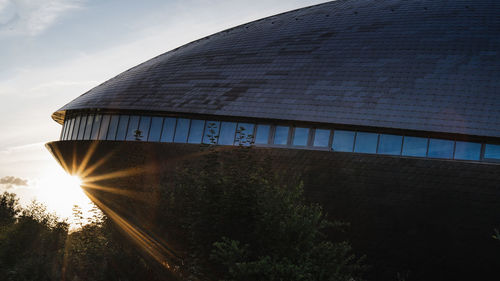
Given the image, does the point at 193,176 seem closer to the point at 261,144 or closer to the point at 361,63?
the point at 261,144

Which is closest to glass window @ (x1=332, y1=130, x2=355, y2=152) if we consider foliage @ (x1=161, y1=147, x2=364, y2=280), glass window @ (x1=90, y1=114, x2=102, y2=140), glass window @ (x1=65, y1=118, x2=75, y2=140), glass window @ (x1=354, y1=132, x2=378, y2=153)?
glass window @ (x1=354, y1=132, x2=378, y2=153)

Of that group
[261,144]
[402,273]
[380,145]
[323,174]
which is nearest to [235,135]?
[261,144]

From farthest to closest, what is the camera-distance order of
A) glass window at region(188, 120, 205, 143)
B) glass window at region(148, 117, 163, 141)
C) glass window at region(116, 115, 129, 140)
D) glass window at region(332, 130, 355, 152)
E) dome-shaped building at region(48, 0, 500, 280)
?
1. glass window at region(116, 115, 129, 140)
2. glass window at region(148, 117, 163, 141)
3. glass window at region(188, 120, 205, 143)
4. glass window at region(332, 130, 355, 152)
5. dome-shaped building at region(48, 0, 500, 280)

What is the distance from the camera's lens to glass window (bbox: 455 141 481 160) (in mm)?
17297

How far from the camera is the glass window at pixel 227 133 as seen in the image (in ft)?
68.0

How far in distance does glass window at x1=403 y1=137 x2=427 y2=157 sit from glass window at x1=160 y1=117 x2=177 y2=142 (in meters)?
10.3

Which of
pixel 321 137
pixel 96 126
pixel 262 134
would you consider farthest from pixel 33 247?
pixel 321 137

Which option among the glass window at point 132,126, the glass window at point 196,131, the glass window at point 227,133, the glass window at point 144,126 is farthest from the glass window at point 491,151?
the glass window at point 132,126

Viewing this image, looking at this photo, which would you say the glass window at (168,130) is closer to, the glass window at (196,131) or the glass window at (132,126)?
the glass window at (196,131)

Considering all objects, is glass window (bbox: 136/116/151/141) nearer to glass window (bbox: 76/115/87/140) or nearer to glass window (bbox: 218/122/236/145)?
glass window (bbox: 218/122/236/145)

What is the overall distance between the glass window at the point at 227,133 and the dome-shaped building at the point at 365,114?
5 cm

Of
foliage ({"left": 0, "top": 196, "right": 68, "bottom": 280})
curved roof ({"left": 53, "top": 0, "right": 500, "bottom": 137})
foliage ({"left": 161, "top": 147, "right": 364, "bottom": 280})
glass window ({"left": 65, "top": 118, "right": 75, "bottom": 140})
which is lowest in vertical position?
foliage ({"left": 0, "top": 196, "right": 68, "bottom": 280})

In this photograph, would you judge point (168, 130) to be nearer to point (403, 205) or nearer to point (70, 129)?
point (70, 129)

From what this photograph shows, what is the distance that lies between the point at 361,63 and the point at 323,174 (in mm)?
5900
